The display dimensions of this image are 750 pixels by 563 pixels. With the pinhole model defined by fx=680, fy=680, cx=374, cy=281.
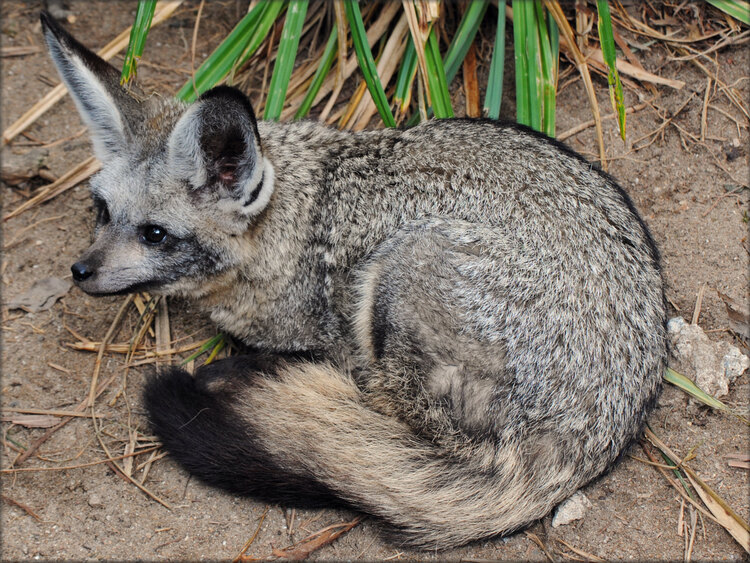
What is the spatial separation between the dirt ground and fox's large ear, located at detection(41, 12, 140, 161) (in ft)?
4.07

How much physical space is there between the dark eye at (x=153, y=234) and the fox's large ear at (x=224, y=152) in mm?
286

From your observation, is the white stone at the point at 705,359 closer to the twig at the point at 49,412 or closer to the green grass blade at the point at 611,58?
the green grass blade at the point at 611,58

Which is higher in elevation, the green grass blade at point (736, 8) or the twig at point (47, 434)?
the green grass blade at point (736, 8)

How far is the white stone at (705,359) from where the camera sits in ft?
12.0

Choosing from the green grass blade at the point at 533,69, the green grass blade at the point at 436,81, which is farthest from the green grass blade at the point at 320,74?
the green grass blade at the point at 533,69

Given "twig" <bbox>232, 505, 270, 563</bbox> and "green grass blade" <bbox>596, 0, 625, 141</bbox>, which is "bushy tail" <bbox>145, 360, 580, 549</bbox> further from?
"green grass blade" <bbox>596, 0, 625, 141</bbox>

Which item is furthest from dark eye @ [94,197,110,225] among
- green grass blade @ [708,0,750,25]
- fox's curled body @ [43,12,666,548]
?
green grass blade @ [708,0,750,25]

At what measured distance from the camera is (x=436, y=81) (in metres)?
4.32

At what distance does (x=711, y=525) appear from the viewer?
3.28 meters

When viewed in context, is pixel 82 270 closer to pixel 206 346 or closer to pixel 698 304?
pixel 206 346

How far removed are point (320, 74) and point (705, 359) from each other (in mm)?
2968

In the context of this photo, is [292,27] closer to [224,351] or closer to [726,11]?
[224,351]

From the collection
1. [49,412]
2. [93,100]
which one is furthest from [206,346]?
[93,100]

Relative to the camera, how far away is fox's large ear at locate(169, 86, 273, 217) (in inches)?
116
